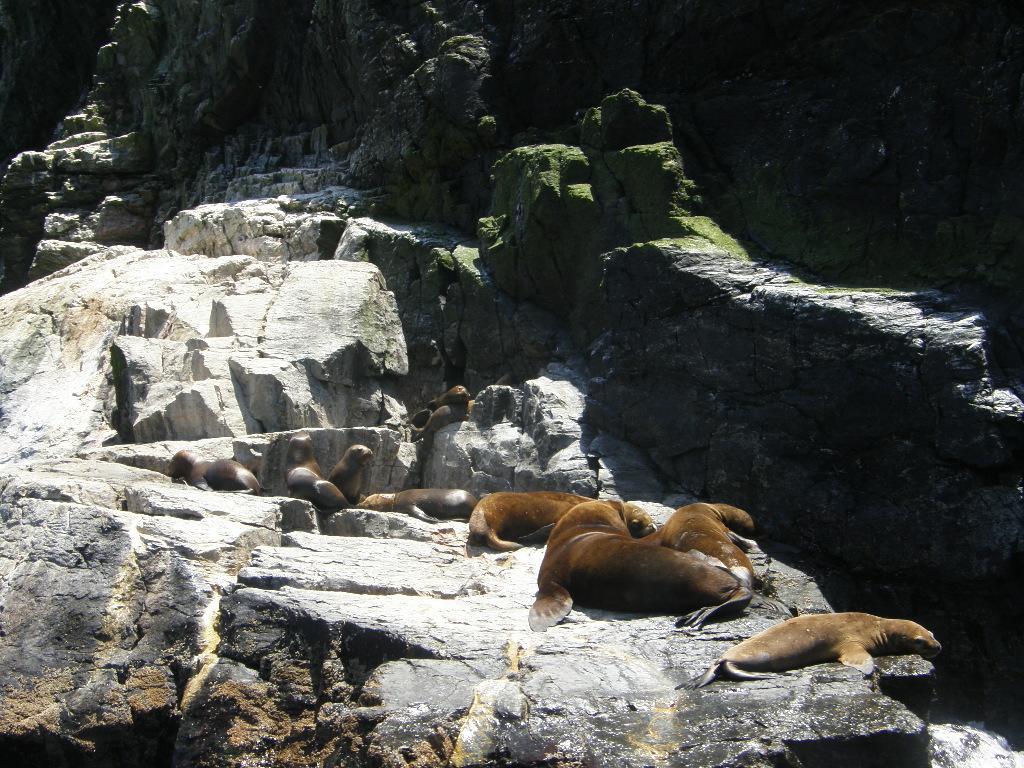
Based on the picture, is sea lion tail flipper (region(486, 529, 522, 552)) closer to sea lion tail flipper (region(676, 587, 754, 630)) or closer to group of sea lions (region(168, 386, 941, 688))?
group of sea lions (region(168, 386, 941, 688))

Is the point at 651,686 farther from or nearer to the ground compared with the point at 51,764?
farther from the ground

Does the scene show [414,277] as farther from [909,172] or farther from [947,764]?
[947,764]

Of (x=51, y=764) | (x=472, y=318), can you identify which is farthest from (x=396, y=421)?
(x=51, y=764)

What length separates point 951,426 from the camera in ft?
27.0

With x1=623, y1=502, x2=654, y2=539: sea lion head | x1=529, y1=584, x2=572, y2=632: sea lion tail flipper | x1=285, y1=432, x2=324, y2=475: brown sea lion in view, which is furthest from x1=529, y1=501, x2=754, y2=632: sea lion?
x1=285, y1=432, x2=324, y2=475: brown sea lion

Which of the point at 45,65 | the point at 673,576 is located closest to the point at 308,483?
the point at 673,576

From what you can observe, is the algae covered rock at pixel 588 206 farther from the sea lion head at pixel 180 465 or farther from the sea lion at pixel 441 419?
the sea lion head at pixel 180 465

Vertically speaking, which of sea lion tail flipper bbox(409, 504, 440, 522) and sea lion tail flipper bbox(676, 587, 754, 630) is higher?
sea lion tail flipper bbox(676, 587, 754, 630)

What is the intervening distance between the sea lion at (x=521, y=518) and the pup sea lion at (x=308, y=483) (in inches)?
66.6

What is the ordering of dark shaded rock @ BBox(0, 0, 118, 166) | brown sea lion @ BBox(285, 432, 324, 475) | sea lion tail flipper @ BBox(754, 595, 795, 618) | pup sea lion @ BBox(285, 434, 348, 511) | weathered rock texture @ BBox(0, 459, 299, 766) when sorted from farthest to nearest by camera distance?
dark shaded rock @ BBox(0, 0, 118, 166) < brown sea lion @ BBox(285, 432, 324, 475) < pup sea lion @ BBox(285, 434, 348, 511) < sea lion tail flipper @ BBox(754, 595, 795, 618) < weathered rock texture @ BBox(0, 459, 299, 766)

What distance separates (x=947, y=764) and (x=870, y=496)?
8.89 feet

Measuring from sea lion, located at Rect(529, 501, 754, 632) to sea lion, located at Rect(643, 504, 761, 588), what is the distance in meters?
0.25

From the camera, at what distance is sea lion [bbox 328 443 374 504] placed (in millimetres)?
9938

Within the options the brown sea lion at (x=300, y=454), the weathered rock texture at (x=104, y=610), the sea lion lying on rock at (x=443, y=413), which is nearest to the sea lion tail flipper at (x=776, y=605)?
the weathered rock texture at (x=104, y=610)
